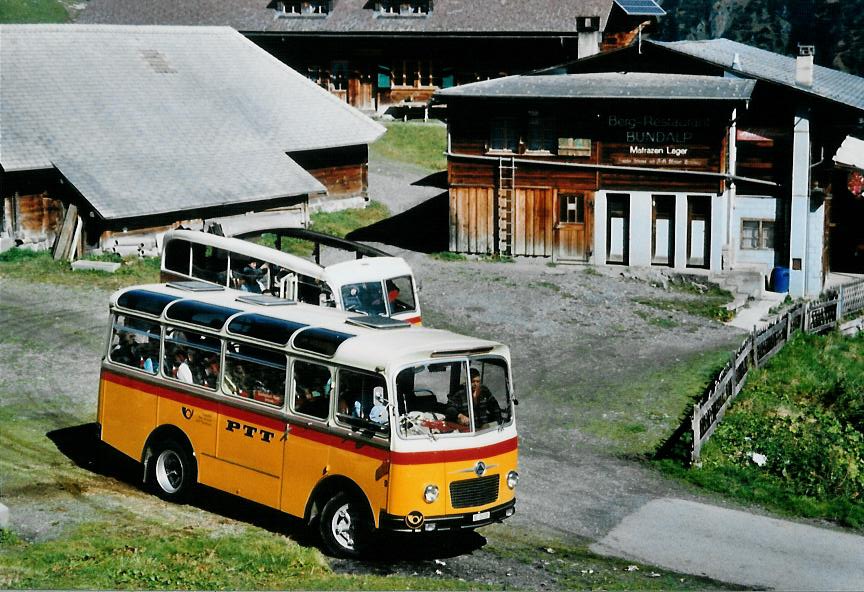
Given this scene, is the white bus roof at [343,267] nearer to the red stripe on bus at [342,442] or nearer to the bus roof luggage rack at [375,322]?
the red stripe on bus at [342,442]

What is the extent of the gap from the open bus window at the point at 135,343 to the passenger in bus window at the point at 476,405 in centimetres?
511

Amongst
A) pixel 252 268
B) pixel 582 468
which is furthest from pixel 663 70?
pixel 582 468

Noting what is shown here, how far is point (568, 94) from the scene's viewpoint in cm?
3766

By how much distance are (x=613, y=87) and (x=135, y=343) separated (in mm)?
22179

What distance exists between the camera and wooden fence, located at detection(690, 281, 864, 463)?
73.8 ft

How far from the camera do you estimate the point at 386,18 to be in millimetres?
61719

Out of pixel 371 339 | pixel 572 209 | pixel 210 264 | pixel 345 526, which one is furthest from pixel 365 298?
pixel 572 209

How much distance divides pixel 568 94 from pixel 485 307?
8231 mm

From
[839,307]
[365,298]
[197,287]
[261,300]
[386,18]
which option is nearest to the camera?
[261,300]

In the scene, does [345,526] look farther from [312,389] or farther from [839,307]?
[839,307]

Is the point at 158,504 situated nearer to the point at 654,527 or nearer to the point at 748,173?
the point at 654,527

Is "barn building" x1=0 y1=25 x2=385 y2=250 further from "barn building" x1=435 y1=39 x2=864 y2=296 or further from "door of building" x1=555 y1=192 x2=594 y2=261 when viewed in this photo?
"door of building" x1=555 y1=192 x2=594 y2=261

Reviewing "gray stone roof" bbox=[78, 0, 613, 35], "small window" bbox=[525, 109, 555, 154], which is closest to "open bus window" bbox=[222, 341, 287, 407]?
"small window" bbox=[525, 109, 555, 154]

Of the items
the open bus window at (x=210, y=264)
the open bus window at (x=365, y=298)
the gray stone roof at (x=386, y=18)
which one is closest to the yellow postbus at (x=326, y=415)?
the open bus window at (x=365, y=298)
